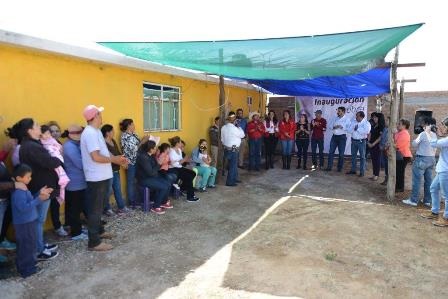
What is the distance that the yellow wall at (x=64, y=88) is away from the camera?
4391 mm

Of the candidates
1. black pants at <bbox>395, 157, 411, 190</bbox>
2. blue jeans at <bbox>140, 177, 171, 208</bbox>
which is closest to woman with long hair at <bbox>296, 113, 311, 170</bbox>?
black pants at <bbox>395, 157, 411, 190</bbox>

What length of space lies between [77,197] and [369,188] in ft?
20.7

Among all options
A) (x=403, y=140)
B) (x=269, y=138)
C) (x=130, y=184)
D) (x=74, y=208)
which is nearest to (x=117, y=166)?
(x=130, y=184)

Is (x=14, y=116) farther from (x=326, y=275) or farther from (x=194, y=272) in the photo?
(x=326, y=275)

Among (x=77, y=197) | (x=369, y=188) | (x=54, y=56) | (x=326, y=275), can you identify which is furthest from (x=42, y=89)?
(x=369, y=188)

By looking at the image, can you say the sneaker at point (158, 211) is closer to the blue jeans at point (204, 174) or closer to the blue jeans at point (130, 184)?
the blue jeans at point (130, 184)

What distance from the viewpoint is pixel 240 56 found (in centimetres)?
607

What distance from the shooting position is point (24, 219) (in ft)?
11.5

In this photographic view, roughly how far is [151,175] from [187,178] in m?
1.01

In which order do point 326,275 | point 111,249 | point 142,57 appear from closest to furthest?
point 326,275 < point 111,249 < point 142,57

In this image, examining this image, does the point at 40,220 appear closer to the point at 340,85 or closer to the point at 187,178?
the point at 187,178

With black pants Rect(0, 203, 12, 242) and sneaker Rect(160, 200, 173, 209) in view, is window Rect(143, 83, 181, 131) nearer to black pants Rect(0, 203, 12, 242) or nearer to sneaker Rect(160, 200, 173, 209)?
sneaker Rect(160, 200, 173, 209)

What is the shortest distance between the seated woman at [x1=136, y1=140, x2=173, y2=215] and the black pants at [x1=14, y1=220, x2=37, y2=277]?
238cm

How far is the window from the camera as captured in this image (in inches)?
276
